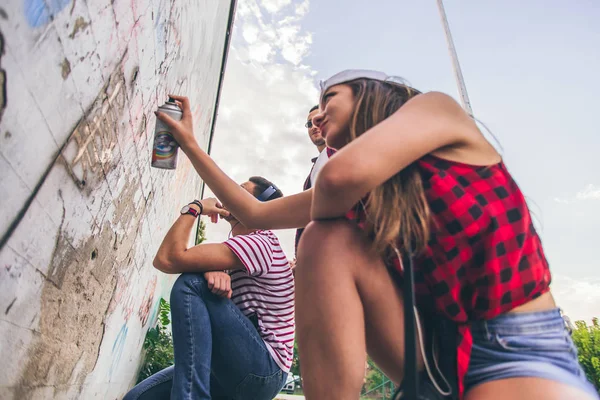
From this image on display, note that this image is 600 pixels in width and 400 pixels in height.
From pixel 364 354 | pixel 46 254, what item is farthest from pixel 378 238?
pixel 46 254

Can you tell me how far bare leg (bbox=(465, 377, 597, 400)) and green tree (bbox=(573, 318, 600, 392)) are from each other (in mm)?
14171

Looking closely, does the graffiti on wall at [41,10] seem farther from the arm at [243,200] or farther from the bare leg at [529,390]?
the bare leg at [529,390]

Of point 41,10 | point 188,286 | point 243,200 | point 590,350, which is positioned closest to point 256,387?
point 188,286

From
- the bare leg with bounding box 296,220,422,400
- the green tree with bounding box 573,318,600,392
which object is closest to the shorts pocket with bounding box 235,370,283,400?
the bare leg with bounding box 296,220,422,400

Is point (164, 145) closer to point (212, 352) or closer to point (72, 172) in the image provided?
point (72, 172)

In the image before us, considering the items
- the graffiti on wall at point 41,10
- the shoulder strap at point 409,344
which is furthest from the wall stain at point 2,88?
the shoulder strap at point 409,344

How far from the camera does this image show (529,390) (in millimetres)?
892

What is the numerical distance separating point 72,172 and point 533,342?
1438mm

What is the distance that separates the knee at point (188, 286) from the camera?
65.8 inches

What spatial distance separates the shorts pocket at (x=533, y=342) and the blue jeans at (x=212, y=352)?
1.08 metres

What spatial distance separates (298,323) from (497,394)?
51cm

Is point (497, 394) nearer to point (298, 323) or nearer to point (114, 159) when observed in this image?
point (298, 323)

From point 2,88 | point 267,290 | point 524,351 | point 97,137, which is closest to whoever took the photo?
point 2,88

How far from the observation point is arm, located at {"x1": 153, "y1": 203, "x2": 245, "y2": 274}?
1787 mm
